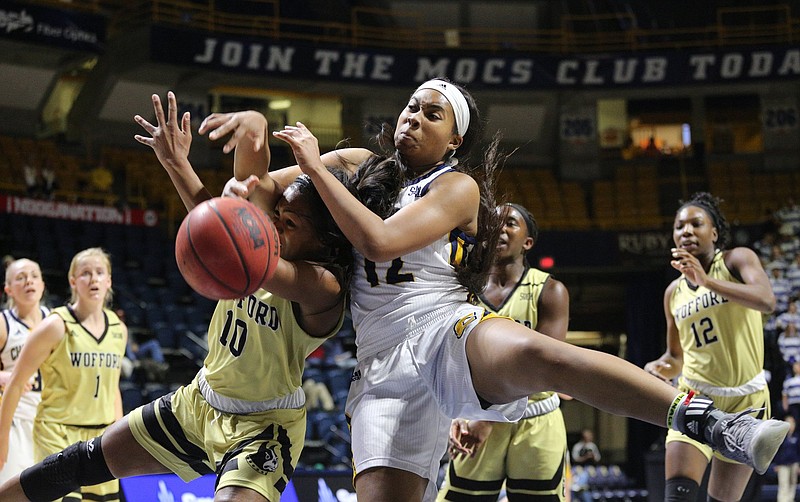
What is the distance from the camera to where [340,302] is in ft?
12.5

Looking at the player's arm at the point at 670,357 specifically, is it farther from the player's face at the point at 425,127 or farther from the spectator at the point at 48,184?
the spectator at the point at 48,184

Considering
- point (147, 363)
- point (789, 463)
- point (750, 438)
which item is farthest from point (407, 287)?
point (789, 463)

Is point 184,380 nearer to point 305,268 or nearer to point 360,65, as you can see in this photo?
point 360,65

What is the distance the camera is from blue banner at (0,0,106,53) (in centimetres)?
1513

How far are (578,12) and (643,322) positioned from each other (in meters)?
8.17

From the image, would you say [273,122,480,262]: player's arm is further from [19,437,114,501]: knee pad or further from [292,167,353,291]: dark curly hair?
[19,437,114,501]: knee pad

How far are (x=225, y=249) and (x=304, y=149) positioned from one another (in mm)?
479

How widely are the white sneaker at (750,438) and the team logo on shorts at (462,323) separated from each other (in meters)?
0.93

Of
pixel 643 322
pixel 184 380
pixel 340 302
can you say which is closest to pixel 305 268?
pixel 340 302

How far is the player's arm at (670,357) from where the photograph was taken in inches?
239

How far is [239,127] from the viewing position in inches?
143

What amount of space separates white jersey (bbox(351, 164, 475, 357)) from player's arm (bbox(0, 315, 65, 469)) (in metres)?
2.39

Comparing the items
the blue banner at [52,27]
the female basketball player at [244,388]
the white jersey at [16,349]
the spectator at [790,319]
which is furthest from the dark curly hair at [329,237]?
the blue banner at [52,27]

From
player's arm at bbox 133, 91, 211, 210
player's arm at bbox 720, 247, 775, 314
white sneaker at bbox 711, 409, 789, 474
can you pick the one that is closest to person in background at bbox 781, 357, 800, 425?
player's arm at bbox 720, 247, 775, 314
